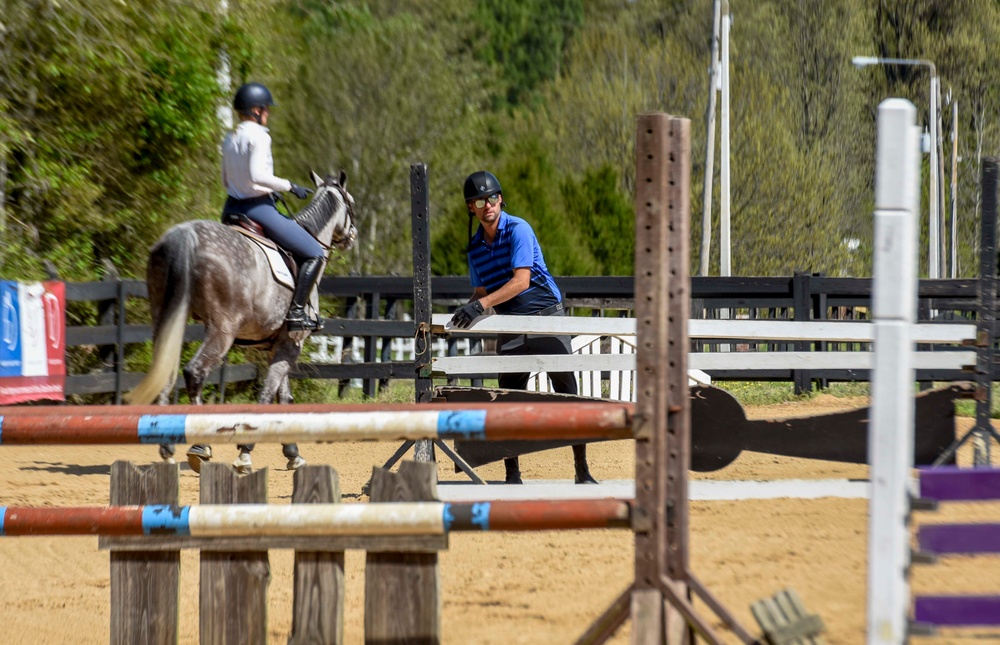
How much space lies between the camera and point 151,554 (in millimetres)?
3697

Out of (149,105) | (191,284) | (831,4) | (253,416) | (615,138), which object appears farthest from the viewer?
(831,4)

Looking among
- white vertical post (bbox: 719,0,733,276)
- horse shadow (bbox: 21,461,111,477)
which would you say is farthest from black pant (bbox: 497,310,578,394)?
white vertical post (bbox: 719,0,733,276)

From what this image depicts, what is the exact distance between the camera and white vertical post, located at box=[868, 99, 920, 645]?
2889mm

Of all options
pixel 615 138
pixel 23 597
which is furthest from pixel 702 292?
Answer: pixel 615 138

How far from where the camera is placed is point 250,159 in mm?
7711

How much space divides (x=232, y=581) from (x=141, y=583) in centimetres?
32


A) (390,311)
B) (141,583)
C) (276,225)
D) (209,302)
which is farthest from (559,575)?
(390,311)

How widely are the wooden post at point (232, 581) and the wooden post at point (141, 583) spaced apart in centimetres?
12

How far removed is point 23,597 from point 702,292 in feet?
35.1

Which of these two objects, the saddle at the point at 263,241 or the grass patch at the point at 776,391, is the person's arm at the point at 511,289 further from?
the grass patch at the point at 776,391

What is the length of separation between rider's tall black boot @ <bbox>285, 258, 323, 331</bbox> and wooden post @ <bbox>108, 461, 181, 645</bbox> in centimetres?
461

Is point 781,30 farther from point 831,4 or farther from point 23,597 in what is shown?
point 23,597

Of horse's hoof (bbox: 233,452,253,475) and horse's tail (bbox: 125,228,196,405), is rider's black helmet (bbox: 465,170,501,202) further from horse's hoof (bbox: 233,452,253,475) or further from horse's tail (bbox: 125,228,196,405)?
horse's hoof (bbox: 233,452,253,475)

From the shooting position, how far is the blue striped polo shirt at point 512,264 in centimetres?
696
